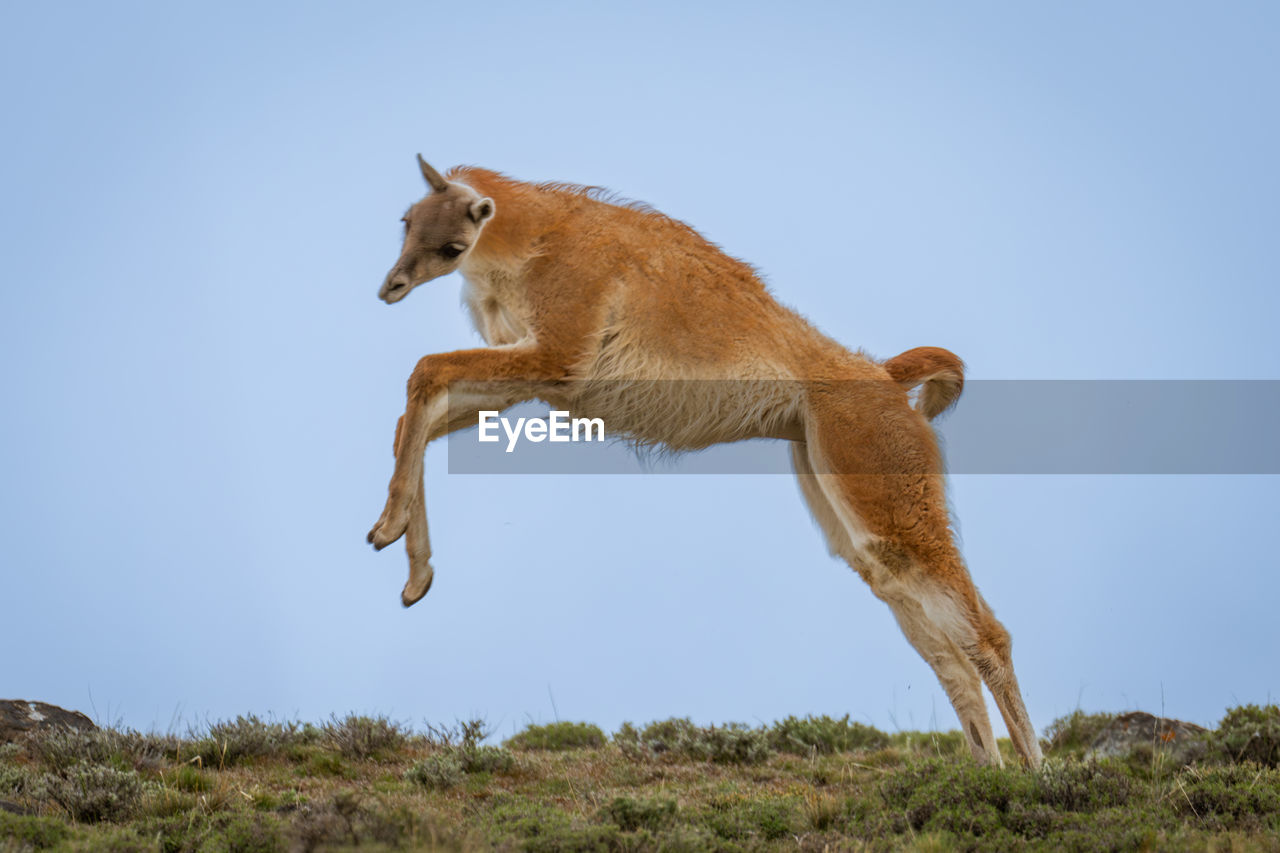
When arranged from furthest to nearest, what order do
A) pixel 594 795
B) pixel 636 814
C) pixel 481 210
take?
pixel 481 210
pixel 594 795
pixel 636 814

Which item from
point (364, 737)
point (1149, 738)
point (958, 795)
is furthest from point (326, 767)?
point (1149, 738)

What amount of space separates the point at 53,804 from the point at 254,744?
6.70ft

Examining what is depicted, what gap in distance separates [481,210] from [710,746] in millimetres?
5008

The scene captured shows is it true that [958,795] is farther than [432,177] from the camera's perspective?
No

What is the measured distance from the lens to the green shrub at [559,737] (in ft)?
38.4

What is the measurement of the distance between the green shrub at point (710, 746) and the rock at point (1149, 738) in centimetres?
286

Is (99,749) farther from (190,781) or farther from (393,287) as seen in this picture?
(393,287)

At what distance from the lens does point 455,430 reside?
8.20 m

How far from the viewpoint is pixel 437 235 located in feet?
27.1

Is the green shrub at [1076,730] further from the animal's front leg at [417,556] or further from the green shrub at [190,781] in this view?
the green shrub at [190,781]

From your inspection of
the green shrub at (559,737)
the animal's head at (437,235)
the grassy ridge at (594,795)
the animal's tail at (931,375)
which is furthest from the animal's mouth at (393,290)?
the green shrub at (559,737)

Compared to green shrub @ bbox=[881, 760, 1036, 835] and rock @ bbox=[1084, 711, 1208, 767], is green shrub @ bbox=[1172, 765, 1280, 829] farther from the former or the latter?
rock @ bbox=[1084, 711, 1208, 767]

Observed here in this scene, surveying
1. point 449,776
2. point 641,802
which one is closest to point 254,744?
point 449,776

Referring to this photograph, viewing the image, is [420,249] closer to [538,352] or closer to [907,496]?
[538,352]
